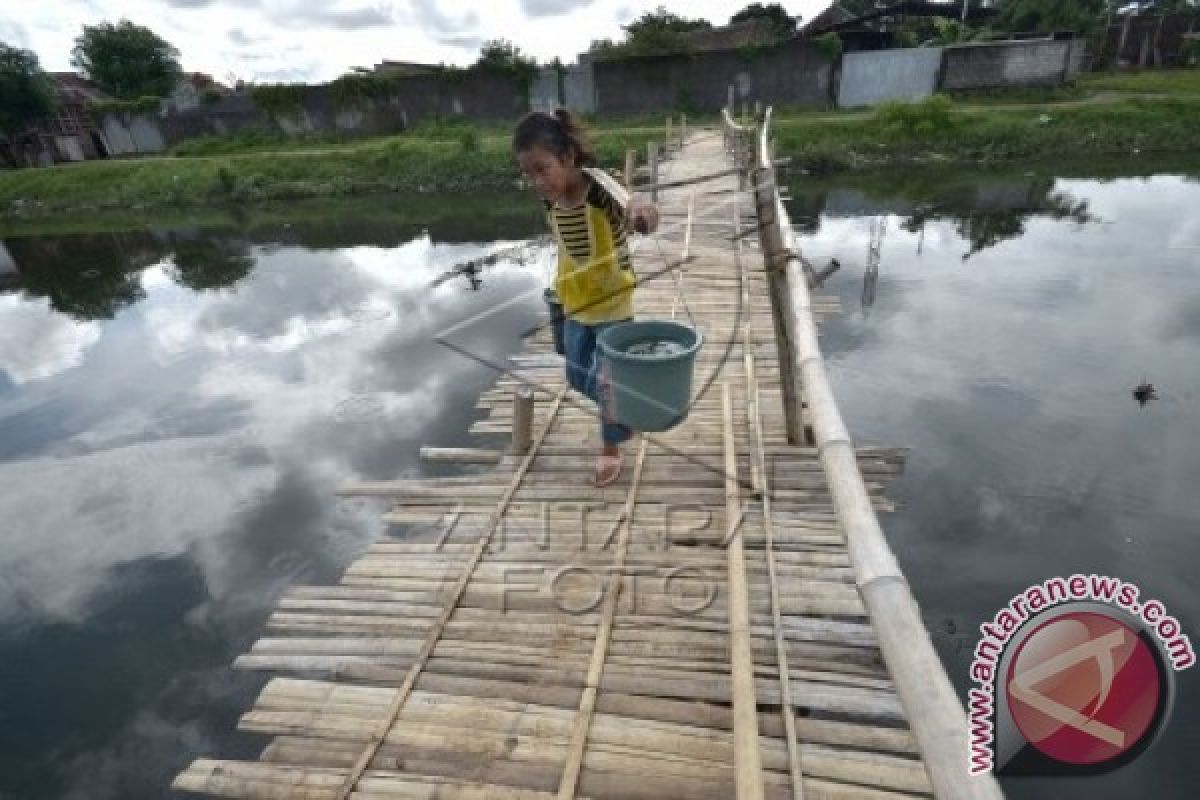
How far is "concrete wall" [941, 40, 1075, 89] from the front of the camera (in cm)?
2203

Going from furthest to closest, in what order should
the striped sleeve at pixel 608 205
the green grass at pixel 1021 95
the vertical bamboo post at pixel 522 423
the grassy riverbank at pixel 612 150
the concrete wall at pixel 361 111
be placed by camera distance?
the concrete wall at pixel 361 111, the green grass at pixel 1021 95, the grassy riverbank at pixel 612 150, the vertical bamboo post at pixel 522 423, the striped sleeve at pixel 608 205

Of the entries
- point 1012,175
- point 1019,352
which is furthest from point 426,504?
point 1012,175

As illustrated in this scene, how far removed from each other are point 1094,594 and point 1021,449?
598 centimetres

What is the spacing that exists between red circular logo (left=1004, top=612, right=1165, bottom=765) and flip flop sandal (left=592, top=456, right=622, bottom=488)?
10.0 ft

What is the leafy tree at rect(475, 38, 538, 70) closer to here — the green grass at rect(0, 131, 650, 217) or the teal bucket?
the green grass at rect(0, 131, 650, 217)

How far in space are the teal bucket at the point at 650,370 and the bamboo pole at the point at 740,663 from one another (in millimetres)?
684

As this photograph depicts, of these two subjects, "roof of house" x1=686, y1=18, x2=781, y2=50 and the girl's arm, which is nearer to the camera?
the girl's arm

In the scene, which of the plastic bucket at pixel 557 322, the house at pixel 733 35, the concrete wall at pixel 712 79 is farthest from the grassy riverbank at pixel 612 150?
the plastic bucket at pixel 557 322

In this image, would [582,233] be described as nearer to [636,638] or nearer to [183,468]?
[636,638]

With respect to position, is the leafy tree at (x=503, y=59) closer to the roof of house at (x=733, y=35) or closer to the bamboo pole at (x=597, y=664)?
the roof of house at (x=733, y=35)

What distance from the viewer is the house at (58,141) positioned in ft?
107

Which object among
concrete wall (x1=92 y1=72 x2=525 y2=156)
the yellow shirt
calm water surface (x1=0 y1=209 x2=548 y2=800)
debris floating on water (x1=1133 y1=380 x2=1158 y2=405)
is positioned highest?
concrete wall (x1=92 y1=72 x2=525 y2=156)

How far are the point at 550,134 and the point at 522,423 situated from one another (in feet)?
7.10

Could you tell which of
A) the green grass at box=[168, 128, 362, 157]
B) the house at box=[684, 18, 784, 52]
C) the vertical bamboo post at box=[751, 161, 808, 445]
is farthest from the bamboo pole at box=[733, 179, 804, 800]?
the house at box=[684, 18, 784, 52]
